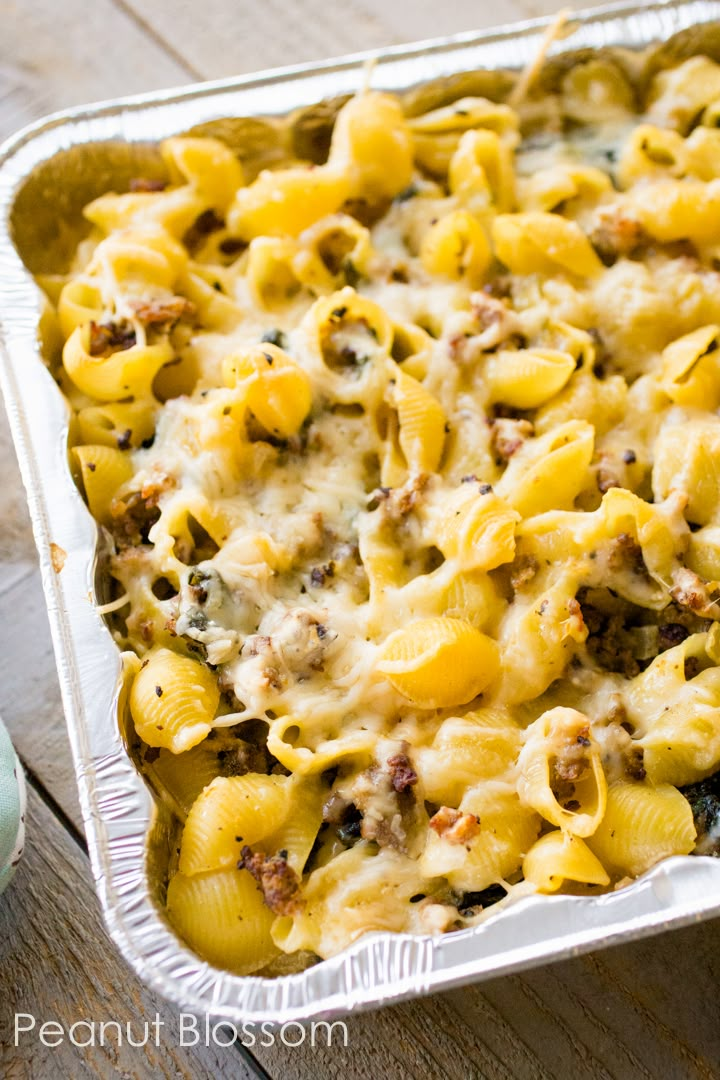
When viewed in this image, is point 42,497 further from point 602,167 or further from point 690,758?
point 602,167

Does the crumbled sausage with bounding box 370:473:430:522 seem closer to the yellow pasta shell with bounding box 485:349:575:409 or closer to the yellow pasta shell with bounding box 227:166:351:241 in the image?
the yellow pasta shell with bounding box 485:349:575:409

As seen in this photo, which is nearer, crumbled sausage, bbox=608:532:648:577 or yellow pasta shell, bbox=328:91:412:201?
crumbled sausage, bbox=608:532:648:577

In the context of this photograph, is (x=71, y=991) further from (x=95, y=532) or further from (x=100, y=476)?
(x=100, y=476)

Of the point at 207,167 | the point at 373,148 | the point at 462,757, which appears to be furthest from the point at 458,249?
the point at 462,757

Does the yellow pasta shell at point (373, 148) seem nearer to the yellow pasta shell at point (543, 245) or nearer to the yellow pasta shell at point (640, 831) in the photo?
the yellow pasta shell at point (543, 245)

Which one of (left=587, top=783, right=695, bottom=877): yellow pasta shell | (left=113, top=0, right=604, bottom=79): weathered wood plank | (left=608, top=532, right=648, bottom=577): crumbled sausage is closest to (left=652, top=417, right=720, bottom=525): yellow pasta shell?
(left=608, top=532, right=648, bottom=577): crumbled sausage

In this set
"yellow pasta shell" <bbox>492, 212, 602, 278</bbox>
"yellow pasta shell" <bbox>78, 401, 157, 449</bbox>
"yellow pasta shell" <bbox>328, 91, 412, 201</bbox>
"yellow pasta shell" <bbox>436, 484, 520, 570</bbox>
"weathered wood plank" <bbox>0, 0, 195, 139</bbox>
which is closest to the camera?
"yellow pasta shell" <bbox>436, 484, 520, 570</bbox>

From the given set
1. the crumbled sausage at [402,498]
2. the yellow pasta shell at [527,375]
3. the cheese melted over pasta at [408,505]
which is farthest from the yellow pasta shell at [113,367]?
the yellow pasta shell at [527,375]
